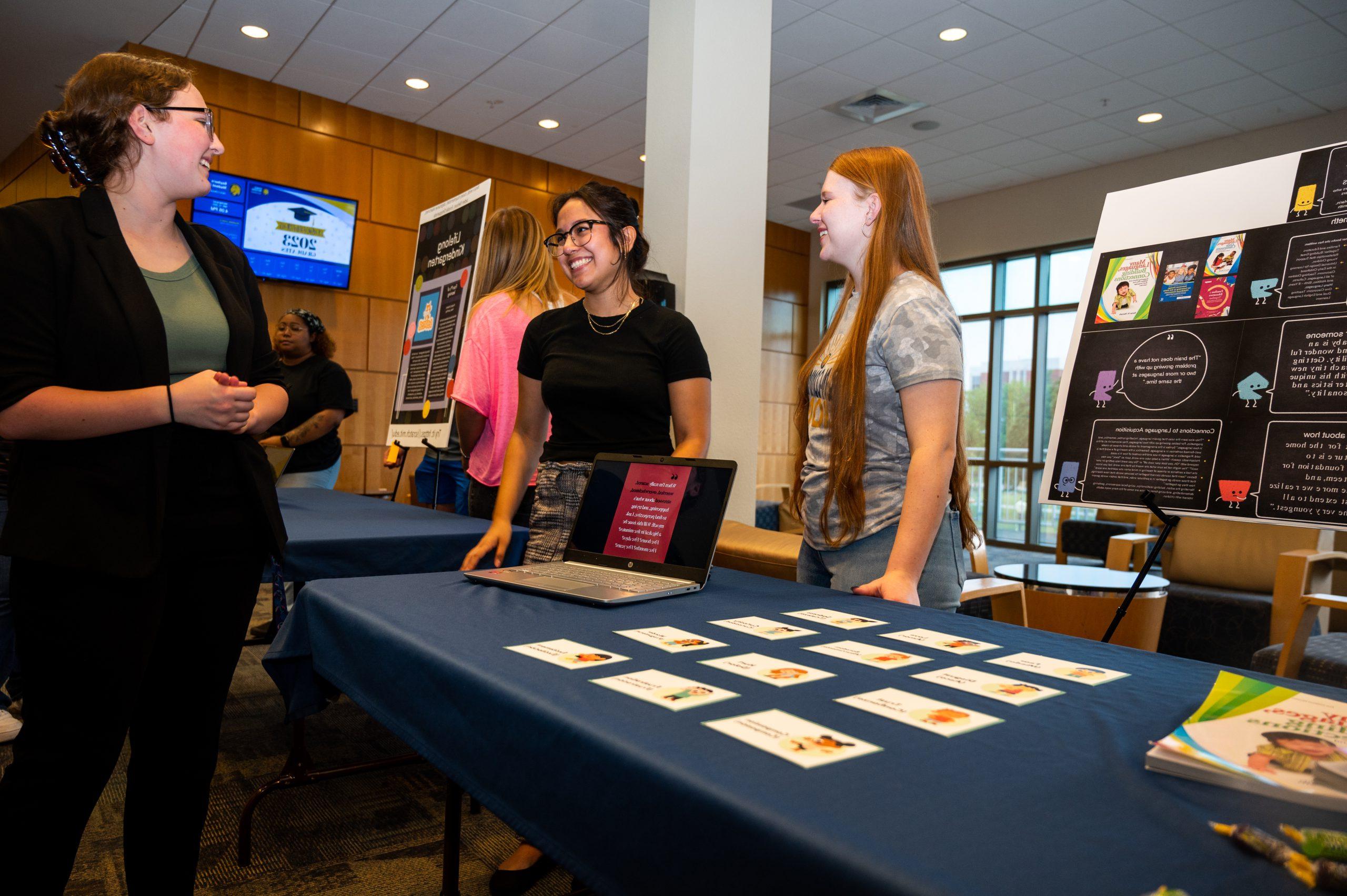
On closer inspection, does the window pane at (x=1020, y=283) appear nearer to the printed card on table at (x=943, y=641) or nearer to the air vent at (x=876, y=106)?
the air vent at (x=876, y=106)

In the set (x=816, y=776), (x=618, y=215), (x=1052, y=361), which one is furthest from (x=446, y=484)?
(x=1052, y=361)

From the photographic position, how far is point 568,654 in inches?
35.6

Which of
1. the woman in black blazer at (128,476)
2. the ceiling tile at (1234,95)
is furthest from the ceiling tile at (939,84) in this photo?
the woman in black blazer at (128,476)

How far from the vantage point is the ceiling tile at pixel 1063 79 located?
574cm

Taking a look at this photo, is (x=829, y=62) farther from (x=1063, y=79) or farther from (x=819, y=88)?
(x=1063, y=79)

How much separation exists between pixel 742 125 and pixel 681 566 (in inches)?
100

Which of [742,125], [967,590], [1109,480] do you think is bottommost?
[967,590]

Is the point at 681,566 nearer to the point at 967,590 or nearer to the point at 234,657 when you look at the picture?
the point at 234,657

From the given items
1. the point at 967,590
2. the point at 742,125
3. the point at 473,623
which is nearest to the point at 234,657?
the point at 473,623

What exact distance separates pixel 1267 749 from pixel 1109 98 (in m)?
6.87

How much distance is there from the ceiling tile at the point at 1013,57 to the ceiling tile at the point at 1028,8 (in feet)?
0.67

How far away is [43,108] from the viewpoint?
680 cm

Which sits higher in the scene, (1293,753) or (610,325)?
(610,325)

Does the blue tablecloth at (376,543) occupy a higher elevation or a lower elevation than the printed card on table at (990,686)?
lower
